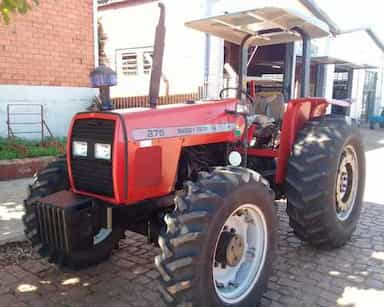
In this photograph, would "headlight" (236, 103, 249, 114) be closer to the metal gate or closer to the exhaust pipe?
the exhaust pipe

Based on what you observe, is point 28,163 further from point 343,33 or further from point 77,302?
point 343,33

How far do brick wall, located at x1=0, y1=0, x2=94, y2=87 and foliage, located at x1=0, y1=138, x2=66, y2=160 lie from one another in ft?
4.00

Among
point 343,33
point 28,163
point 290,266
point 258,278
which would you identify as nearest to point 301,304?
point 258,278

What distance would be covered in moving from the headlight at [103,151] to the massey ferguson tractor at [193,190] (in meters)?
0.01

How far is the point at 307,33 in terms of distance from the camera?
3906 millimetres

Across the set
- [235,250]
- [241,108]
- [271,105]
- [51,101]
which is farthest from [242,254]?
[51,101]

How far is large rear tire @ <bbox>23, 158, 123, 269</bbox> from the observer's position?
2.89 m

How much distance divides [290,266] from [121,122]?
1.98 m

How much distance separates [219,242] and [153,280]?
2.94ft

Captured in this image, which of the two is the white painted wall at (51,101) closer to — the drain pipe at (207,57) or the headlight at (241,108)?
the drain pipe at (207,57)

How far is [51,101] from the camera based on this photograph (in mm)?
7926

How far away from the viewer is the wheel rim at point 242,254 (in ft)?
8.52

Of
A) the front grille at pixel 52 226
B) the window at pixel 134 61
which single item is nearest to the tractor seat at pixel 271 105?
the front grille at pixel 52 226

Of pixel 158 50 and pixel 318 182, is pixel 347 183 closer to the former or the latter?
pixel 318 182
